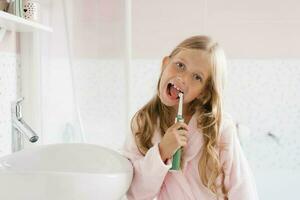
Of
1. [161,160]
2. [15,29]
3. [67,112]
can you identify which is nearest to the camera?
[161,160]

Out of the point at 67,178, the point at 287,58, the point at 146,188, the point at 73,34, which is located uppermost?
the point at 73,34

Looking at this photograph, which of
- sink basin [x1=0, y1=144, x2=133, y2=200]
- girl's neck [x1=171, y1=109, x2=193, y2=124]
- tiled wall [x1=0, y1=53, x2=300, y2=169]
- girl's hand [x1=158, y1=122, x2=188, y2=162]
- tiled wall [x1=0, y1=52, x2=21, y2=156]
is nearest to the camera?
sink basin [x1=0, y1=144, x2=133, y2=200]

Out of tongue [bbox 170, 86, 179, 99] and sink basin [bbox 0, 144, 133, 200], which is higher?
tongue [bbox 170, 86, 179, 99]

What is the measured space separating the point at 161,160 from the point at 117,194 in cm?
14

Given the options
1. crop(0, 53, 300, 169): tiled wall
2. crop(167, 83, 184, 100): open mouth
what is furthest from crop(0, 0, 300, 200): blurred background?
crop(167, 83, 184, 100): open mouth

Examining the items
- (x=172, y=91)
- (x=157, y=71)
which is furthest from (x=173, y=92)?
(x=157, y=71)

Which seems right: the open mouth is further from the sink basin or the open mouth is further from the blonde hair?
the sink basin

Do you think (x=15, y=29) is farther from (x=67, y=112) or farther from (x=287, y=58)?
(x=287, y=58)

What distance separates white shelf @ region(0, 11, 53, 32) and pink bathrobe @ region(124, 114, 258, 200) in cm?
50

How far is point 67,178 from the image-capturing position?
0.81 metres

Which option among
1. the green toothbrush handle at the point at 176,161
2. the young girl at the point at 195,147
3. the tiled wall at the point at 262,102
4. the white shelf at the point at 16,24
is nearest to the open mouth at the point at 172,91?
the young girl at the point at 195,147

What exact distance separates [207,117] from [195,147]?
0.09 m

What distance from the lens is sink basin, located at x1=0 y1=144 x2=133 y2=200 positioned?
0.80m

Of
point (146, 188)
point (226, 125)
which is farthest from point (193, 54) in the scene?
point (146, 188)
